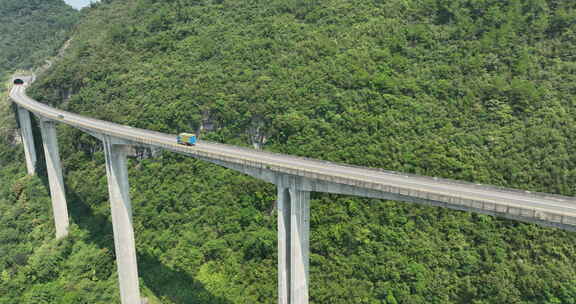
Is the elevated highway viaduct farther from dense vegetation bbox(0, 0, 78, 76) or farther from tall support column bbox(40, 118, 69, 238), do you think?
dense vegetation bbox(0, 0, 78, 76)

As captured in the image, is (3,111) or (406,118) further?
(3,111)

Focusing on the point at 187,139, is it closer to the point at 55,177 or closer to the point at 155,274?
the point at 155,274

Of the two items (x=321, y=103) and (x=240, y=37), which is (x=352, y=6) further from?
(x=321, y=103)

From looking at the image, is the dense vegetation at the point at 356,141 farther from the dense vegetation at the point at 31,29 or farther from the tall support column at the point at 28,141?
the dense vegetation at the point at 31,29

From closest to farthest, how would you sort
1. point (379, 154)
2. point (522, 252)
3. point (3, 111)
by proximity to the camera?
point (522, 252) → point (379, 154) → point (3, 111)

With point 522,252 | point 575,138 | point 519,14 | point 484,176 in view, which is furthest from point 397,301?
point 519,14
